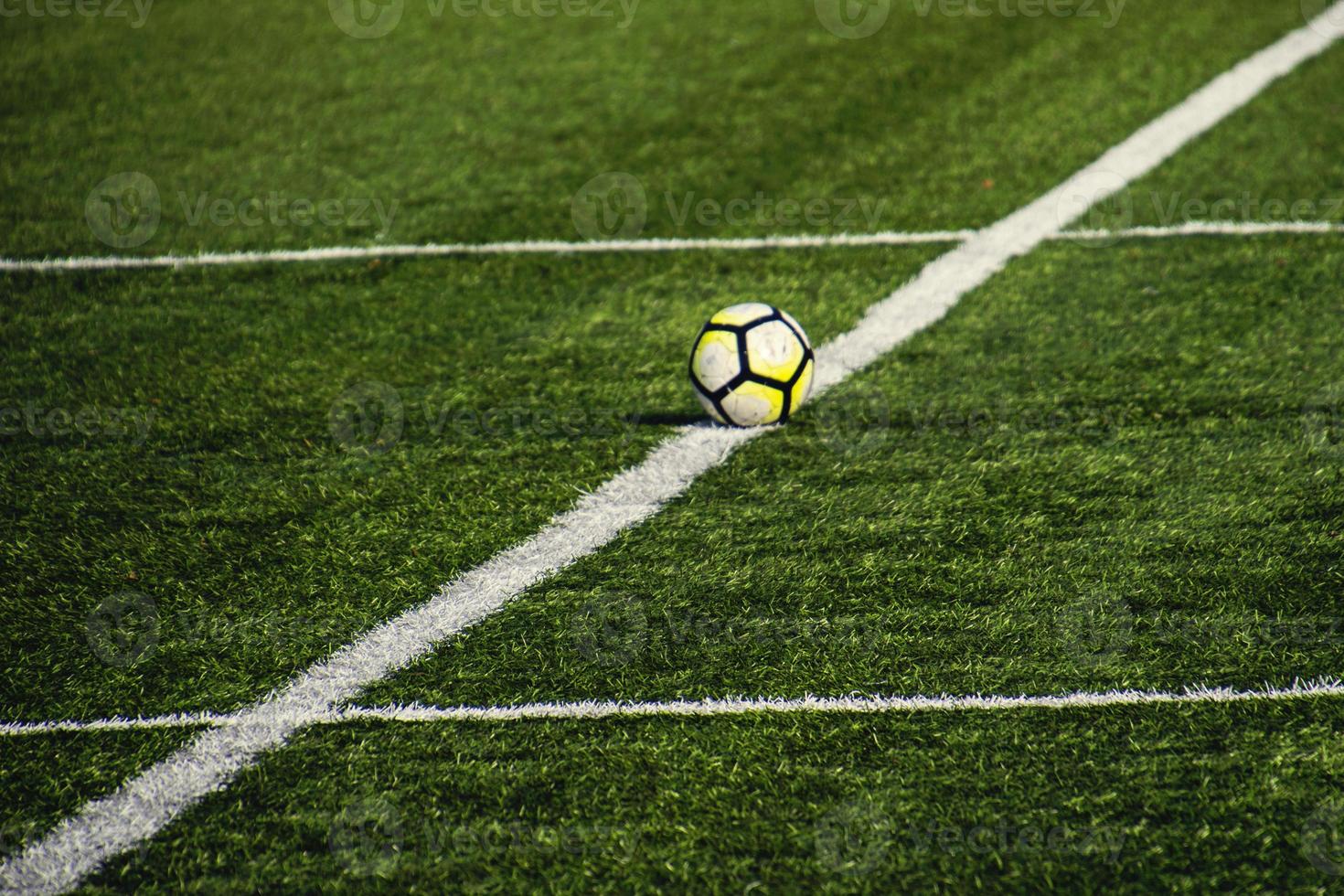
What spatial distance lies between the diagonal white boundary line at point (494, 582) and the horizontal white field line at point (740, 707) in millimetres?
105

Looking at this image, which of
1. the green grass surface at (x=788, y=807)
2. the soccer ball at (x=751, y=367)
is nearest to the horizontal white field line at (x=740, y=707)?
the green grass surface at (x=788, y=807)

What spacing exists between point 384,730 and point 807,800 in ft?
3.36

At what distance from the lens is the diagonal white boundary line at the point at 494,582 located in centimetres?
258

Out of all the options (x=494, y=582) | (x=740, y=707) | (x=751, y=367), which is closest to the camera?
(x=740, y=707)

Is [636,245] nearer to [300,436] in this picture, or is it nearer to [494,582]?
[300,436]

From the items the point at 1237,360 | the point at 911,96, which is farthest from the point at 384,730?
the point at 911,96

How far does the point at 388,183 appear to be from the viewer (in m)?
6.27

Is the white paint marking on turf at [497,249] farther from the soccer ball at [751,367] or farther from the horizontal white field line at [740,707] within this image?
the horizontal white field line at [740,707]

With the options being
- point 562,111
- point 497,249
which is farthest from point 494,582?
point 562,111

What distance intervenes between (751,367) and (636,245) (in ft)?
6.00

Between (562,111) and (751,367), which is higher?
(562,111)

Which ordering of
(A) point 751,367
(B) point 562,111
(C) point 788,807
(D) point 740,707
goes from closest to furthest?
(C) point 788,807 < (D) point 740,707 < (A) point 751,367 < (B) point 562,111

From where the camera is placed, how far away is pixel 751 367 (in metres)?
3.99

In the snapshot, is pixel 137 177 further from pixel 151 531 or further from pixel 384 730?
pixel 384 730
